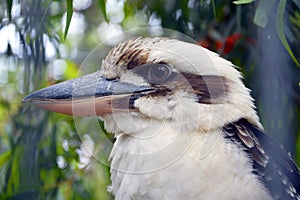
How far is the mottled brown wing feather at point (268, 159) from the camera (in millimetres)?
1511

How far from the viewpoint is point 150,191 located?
153 centimetres

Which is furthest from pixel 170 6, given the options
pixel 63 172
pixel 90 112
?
pixel 90 112

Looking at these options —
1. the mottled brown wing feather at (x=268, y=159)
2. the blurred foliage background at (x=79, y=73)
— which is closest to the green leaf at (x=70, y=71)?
the blurred foliage background at (x=79, y=73)

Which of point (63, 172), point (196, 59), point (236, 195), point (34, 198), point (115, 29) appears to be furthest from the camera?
point (115, 29)

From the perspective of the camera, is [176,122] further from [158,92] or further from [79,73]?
[79,73]

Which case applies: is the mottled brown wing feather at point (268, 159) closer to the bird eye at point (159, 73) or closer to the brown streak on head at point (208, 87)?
the brown streak on head at point (208, 87)

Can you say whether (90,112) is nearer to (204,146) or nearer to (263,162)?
(204,146)

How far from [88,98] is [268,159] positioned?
0.41 m

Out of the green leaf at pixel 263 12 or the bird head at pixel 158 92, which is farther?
the green leaf at pixel 263 12

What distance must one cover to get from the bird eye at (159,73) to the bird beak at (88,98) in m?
0.02

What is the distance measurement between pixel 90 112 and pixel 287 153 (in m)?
0.44

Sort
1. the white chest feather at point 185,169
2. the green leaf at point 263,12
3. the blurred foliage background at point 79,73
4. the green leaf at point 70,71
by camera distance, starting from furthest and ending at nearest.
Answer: the green leaf at point 70,71 < the blurred foliage background at point 79,73 < the green leaf at point 263,12 < the white chest feather at point 185,169

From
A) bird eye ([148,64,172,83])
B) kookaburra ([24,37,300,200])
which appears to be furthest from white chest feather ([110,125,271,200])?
bird eye ([148,64,172,83])

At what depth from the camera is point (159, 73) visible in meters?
1.58
